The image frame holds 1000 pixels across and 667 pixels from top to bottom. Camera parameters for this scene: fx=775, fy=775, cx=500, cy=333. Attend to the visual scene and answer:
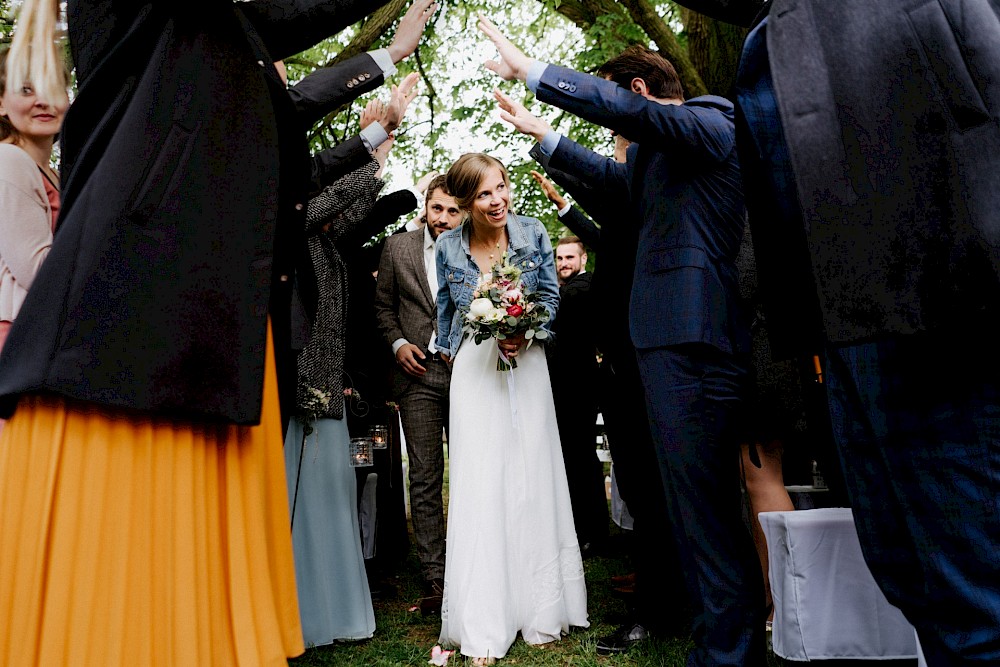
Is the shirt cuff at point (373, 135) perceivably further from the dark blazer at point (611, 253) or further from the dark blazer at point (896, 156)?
the dark blazer at point (896, 156)

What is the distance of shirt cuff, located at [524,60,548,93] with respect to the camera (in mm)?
2953

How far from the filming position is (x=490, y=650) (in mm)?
3832

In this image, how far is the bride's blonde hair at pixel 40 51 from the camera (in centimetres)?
229

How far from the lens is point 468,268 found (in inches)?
184

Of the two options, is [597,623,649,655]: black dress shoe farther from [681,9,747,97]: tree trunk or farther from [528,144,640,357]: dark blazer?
[681,9,747,97]: tree trunk

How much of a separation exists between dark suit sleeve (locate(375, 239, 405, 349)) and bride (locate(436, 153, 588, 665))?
2.83ft

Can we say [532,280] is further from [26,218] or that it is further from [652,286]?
[26,218]

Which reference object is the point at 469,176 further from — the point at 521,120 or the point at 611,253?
the point at 521,120

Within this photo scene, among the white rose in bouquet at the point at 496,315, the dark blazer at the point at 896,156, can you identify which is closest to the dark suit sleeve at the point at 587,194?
the white rose in bouquet at the point at 496,315

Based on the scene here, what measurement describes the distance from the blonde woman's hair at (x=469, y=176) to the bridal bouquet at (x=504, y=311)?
528 millimetres

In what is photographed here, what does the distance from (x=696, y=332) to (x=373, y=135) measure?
189 centimetres

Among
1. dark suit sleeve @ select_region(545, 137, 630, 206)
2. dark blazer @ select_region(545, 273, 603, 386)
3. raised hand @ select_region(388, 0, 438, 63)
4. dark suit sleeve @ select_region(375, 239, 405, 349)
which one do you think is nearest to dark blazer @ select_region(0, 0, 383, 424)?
raised hand @ select_region(388, 0, 438, 63)

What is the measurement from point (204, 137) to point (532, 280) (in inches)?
110

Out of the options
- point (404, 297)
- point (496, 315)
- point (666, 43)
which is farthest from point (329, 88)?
point (666, 43)
